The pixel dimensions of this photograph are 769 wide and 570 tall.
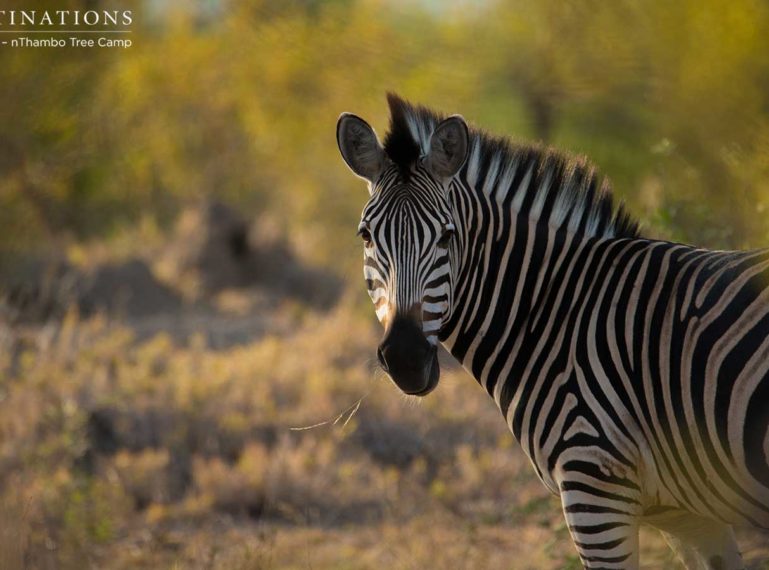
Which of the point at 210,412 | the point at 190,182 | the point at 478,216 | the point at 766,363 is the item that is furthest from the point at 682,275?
the point at 190,182

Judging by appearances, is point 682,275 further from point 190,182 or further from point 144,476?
point 190,182

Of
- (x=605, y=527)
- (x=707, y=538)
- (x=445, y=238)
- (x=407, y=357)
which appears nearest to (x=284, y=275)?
(x=445, y=238)

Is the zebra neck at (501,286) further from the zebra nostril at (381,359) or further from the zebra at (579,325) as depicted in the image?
the zebra nostril at (381,359)

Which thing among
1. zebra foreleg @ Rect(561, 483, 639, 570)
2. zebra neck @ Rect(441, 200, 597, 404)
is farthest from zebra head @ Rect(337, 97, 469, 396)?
zebra foreleg @ Rect(561, 483, 639, 570)

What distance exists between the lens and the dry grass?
22.0 feet

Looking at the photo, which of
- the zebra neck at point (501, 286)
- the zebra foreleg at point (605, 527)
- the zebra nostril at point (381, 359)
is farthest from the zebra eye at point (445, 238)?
the zebra foreleg at point (605, 527)

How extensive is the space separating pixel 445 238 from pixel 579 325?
2.14 ft

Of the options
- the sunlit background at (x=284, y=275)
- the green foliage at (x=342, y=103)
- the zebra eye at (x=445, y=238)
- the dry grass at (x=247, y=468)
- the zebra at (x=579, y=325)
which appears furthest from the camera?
the green foliage at (x=342, y=103)

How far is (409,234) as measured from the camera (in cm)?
427

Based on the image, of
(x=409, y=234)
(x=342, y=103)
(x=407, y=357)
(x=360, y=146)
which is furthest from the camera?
(x=342, y=103)

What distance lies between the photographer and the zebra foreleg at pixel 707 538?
4395 millimetres

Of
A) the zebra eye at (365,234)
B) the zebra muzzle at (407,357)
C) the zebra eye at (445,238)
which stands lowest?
the zebra muzzle at (407,357)

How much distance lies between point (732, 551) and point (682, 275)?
1.21m

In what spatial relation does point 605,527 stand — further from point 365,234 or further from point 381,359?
point 365,234
